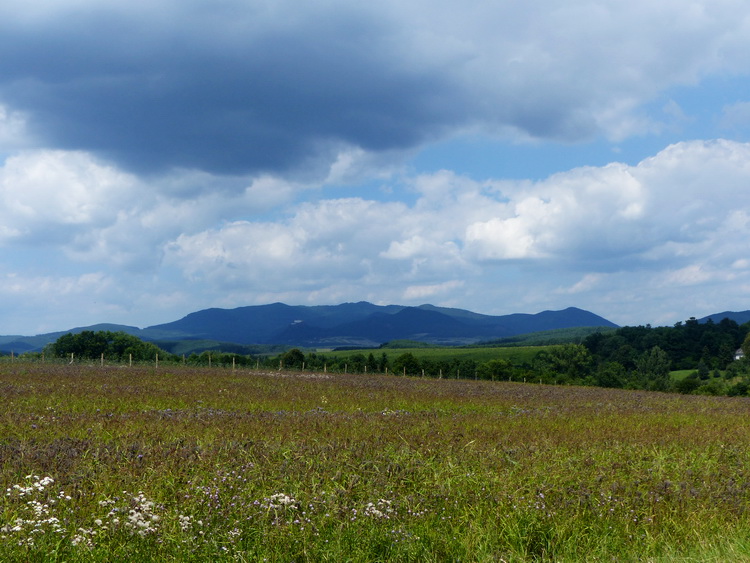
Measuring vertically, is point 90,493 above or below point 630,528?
above

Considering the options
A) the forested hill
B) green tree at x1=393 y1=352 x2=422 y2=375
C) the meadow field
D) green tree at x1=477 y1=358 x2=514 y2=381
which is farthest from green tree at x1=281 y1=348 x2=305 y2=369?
the forested hill

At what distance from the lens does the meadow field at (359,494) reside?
576 cm

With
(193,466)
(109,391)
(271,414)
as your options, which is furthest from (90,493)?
(109,391)

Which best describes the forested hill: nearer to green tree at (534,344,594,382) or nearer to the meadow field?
green tree at (534,344,594,382)

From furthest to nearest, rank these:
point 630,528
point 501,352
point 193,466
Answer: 1. point 501,352
2. point 193,466
3. point 630,528

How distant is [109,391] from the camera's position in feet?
70.6

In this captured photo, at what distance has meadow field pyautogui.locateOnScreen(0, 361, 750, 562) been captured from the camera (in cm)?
576

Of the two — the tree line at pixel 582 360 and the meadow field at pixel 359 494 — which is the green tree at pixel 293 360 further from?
the meadow field at pixel 359 494

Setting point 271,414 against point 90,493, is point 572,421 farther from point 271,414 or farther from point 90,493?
point 90,493

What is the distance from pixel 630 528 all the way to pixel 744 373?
79.8 m

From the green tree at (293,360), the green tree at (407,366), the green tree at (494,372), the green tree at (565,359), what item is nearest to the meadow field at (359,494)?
the green tree at (407,366)

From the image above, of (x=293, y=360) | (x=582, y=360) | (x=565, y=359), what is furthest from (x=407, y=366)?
(x=582, y=360)

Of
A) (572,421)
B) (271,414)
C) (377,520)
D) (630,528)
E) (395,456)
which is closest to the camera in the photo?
(377,520)

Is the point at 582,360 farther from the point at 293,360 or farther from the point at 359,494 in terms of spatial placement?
the point at 359,494
